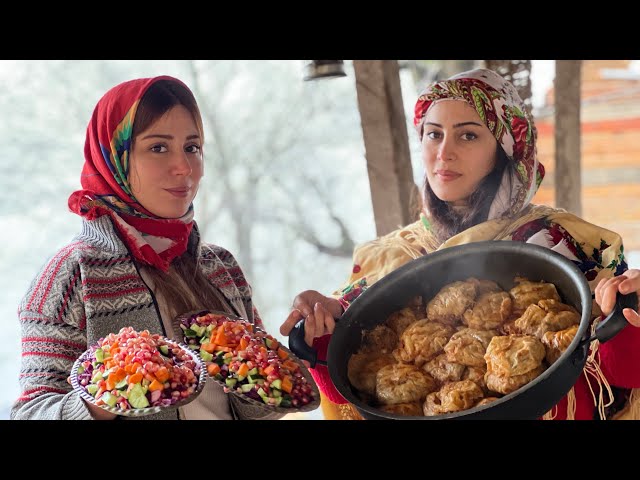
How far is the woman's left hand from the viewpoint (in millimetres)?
1154

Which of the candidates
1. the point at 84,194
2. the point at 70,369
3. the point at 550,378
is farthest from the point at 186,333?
the point at 550,378

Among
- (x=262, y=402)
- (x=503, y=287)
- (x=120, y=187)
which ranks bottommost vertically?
(x=262, y=402)

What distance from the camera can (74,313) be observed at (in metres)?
1.28

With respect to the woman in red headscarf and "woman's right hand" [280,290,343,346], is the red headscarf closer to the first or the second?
the woman in red headscarf

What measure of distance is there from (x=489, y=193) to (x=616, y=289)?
0.53 meters

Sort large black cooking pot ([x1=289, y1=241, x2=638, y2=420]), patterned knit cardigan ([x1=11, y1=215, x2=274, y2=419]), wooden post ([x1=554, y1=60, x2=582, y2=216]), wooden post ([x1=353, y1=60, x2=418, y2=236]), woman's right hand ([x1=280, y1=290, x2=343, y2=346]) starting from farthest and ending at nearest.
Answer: wooden post ([x1=554, y1=60, x2=582, y2=216]) < wooden post ([x1=353, y1=60, x2=418, y2=236]) < woman's right hand ([x1=280, y1=290, x2=343, y2=346]) < patterned knit cardigan ([x1=11, y1=215, x2=274, y2=419]) < large black cooking pot ([x1=289, y1=241, x2=638, y2=420])

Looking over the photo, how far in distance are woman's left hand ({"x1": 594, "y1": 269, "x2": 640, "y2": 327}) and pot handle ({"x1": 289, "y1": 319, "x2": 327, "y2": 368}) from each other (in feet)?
1.80

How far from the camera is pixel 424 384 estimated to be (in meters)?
1.29

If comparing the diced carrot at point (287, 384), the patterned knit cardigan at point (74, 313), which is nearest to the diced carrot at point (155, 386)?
the patterned knit cardigan at point (74, 313)

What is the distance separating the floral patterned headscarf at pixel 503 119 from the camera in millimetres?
1580

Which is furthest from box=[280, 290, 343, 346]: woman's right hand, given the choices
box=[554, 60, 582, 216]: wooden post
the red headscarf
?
box=[554, 60, 582, 216]: wooden post

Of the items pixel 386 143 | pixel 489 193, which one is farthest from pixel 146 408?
pixel 386 143

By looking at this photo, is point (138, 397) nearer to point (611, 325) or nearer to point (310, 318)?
point (310, 318)

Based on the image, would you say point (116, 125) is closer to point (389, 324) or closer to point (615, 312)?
point (389, 324)
